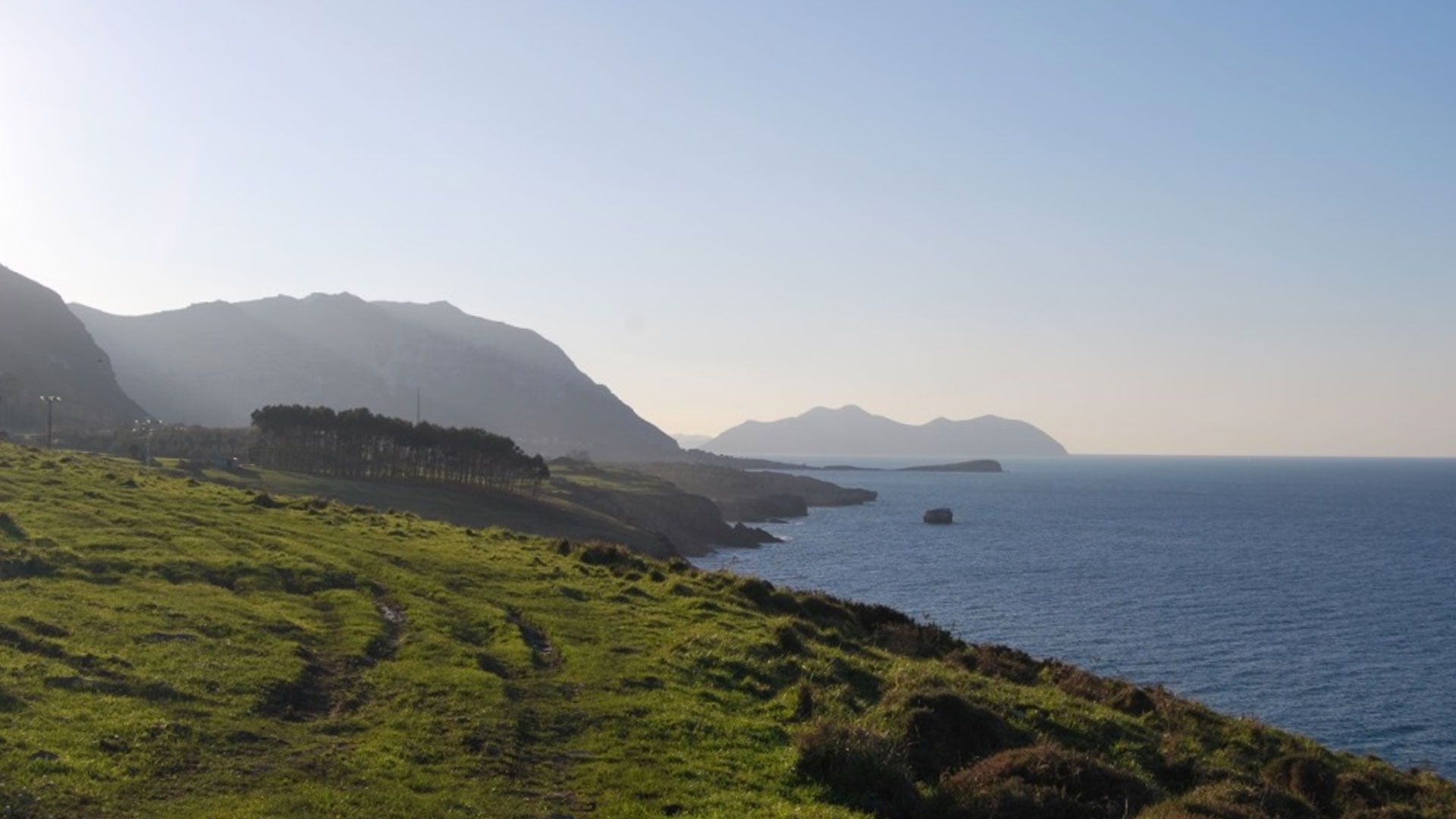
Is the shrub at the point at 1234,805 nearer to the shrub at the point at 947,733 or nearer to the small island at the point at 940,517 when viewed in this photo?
the shrub at the point at 947,733

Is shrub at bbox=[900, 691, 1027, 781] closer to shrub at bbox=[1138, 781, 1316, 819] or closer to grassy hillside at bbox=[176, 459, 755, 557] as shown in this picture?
shrub at bbox=[1138, 781, 1316, 819]

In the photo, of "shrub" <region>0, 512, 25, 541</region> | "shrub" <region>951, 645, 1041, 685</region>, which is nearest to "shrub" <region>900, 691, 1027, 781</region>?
"shrub" <region>951, 645, 1041, 685</region>

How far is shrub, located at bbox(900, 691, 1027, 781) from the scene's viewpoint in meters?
20.2

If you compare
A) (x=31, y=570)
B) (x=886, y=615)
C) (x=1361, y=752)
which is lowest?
(x=1361, y=752)

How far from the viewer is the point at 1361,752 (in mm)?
47000

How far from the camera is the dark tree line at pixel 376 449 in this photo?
4702 inches


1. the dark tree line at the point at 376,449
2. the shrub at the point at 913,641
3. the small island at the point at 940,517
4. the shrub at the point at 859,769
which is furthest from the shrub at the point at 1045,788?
the small island at the point at 940,517

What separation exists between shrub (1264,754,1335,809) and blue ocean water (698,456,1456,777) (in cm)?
2468

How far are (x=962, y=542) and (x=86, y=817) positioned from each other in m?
137

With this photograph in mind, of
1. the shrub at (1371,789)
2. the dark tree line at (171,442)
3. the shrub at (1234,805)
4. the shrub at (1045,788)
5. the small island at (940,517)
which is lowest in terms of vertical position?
the small island at (940,517)

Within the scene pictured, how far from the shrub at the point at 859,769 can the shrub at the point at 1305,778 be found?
1103 centimetres

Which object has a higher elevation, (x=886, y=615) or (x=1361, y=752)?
(x=886, y=615)

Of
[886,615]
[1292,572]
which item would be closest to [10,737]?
[886,615]

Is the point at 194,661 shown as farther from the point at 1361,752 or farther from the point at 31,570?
the point at 1361,752
